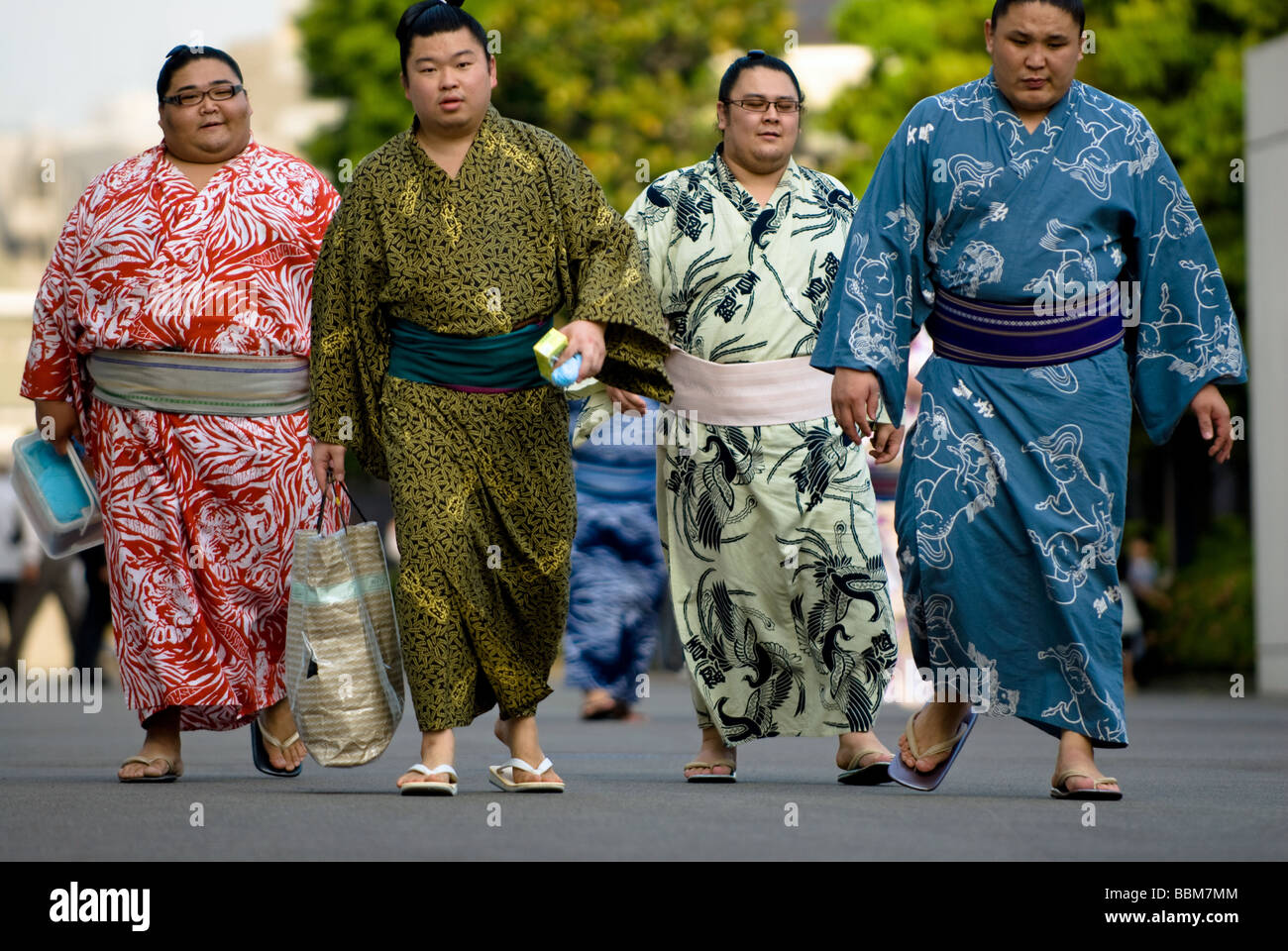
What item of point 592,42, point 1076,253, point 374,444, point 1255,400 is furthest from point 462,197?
point 592,42

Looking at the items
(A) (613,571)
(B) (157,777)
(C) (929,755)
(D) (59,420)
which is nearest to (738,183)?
(C) (929,755)

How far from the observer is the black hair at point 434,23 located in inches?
245

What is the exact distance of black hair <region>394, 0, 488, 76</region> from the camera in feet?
20.5

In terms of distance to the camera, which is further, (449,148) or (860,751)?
(860,751)

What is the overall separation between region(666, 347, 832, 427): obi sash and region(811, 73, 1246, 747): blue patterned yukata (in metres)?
0.72

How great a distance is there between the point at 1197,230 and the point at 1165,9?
13.3 metres

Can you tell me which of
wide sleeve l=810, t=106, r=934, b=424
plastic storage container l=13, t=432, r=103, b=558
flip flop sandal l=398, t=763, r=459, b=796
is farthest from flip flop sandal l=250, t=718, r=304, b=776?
wide sleeve l=810, t=106, r=934, b=424

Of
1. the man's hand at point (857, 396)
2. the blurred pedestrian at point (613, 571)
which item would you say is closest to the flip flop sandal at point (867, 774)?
the man's hand at point (857, 396)

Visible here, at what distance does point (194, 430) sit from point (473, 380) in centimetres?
128

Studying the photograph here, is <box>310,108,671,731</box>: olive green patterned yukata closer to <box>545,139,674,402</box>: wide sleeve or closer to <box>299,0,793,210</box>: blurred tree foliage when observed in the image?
<box>545,139,674,402</box>: wide sleeve

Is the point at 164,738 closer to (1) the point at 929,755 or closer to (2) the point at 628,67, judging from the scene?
(1) the point at 929,755

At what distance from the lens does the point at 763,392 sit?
703cm

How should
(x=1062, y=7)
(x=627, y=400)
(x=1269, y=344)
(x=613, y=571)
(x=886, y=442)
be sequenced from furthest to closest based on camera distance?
(x=1269, y=344) < (x=613, y=571) < (x=627, y=400) < (x=886, y=442) < (x=1062, y=7)

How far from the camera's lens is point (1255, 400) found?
14156 millimetres
